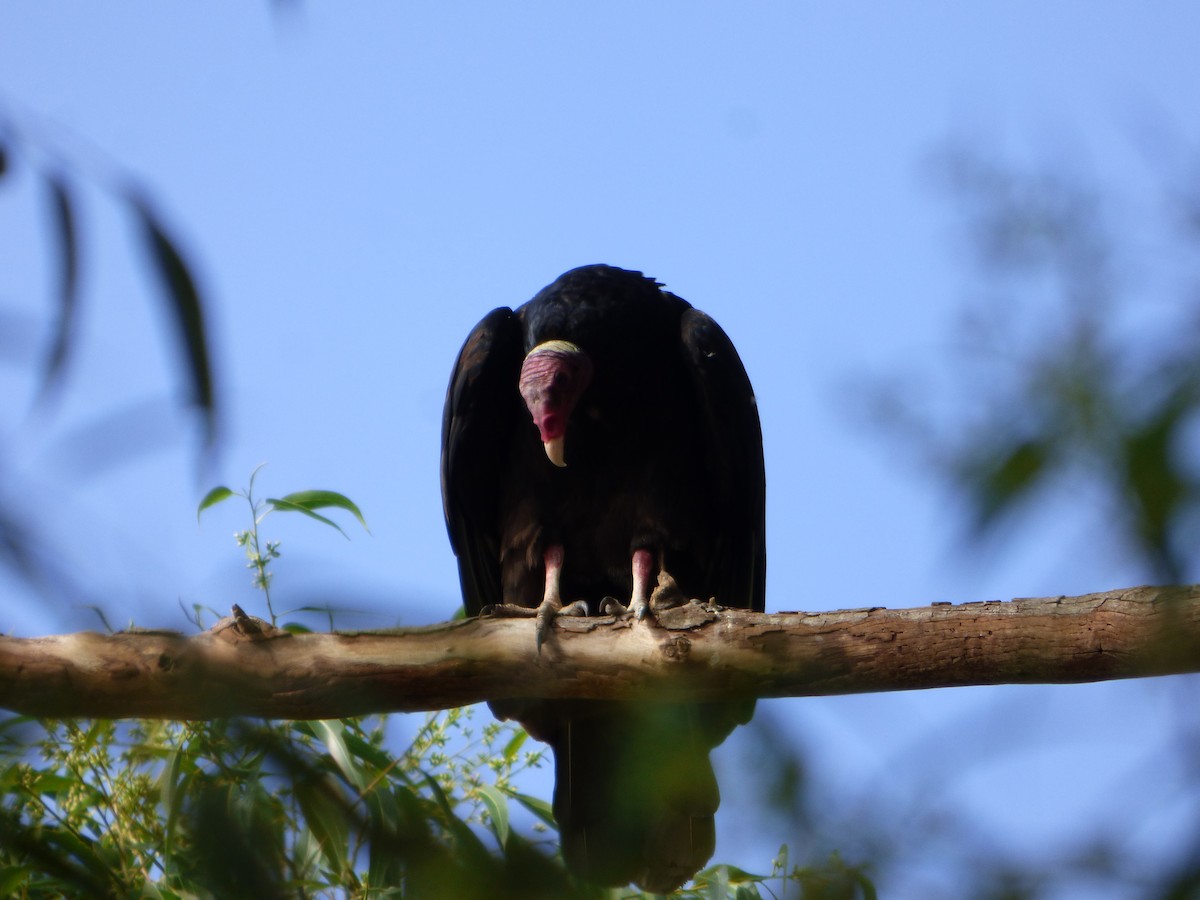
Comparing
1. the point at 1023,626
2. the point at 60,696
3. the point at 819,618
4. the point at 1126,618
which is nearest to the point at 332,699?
the point at 60,696

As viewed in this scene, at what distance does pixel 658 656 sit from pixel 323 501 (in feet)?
4.03

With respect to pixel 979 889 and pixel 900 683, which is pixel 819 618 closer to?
pixel 900 683

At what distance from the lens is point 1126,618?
2400 mm

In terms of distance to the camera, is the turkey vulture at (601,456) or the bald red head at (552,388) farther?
the turkey vulture at (601,456)

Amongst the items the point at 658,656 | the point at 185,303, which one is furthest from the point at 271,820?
the point at 658,656

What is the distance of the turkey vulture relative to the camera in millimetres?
3873

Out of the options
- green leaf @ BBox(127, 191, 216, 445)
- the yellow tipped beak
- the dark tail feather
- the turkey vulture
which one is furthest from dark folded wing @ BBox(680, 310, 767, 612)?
green leaf @ BBox(127, 191, 216, 445)

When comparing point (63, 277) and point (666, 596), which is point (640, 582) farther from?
point (63, 277)

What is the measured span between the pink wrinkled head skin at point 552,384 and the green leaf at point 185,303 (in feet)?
8.79

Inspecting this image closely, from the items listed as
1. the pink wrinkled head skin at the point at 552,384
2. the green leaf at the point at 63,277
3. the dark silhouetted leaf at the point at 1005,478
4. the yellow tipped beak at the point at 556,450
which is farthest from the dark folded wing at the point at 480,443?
the dark silhouetted leaf at the point at 1005,478

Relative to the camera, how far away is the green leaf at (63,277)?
3.07ft

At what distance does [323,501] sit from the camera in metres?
3.49

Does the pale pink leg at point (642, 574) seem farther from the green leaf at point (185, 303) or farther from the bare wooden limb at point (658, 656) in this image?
the green leaf at point (185, 303)

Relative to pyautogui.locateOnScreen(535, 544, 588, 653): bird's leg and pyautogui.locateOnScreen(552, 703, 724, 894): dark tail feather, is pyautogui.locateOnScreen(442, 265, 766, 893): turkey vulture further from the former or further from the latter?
pyautogui.locateOnScreen(552, 703, 724, 894): dark tail feather
